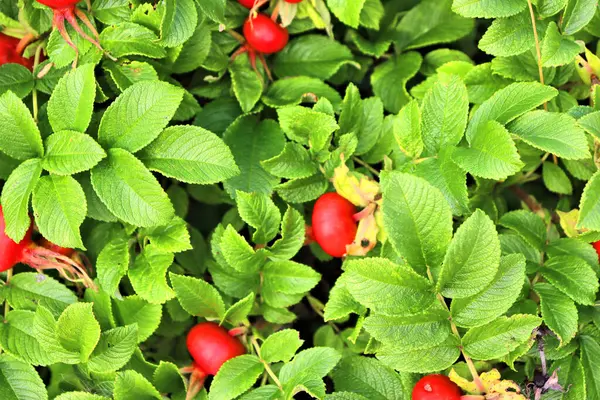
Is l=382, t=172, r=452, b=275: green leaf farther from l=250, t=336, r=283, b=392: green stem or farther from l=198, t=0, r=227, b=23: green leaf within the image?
l=198, t=0, r=227, b=23: green leaf

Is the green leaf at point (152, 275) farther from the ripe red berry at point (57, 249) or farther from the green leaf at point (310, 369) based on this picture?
the green leaf at point (310, 369)

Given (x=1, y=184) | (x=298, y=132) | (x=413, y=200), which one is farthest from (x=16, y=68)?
(x=413, y=200)

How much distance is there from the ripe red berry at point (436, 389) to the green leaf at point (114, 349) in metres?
0.55

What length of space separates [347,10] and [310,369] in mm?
730

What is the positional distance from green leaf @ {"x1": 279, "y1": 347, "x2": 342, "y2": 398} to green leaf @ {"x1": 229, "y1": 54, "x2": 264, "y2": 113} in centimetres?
56

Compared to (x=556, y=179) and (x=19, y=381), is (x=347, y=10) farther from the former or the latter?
(x=19, y=381)

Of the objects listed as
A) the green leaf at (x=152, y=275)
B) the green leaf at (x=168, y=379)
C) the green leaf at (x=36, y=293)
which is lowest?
the green leaf at (x=168, y=379)

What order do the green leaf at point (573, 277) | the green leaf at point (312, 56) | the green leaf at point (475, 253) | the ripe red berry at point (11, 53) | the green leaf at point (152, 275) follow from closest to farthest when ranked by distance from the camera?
1. the green leaf at point (475, 253)
2. the green leaf at point (573, 277)
3. the green leaf at point (152, 275)
4. the ripe red berry at point (11, 53)
5. the green leaf at point (312, 56)

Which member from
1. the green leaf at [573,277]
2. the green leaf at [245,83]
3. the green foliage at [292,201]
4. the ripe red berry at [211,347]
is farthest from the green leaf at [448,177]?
the ripe red berry at [211,347]

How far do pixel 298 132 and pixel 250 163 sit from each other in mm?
134

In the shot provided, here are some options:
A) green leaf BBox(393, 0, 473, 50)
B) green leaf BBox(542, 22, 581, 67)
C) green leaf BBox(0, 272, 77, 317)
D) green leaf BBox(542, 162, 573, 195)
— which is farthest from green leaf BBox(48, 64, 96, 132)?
green leaf BBox(542, 162, 573, 195)

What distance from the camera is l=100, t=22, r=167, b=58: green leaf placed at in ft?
4.50

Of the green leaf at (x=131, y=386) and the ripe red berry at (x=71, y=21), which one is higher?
the ripe red berry at (x=71, y=21)

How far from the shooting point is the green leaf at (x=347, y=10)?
140 cm
